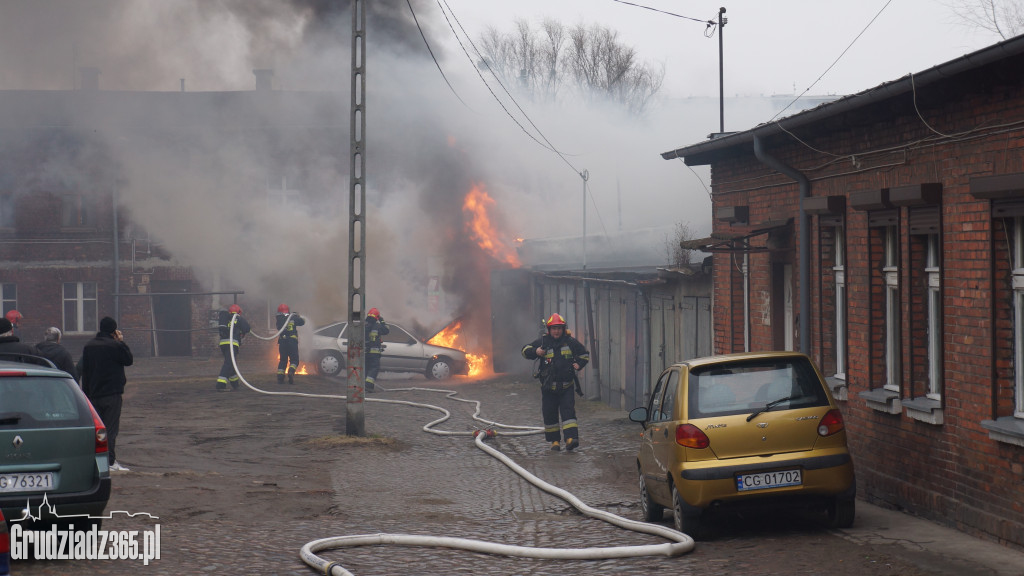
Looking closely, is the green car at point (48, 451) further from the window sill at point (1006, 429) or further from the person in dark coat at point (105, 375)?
the window sill at point (1006, 429)

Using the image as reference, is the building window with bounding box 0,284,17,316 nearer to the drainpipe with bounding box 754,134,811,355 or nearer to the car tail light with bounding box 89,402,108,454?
the drainpipe with bounding box 754,134,811,355

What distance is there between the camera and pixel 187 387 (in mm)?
23453

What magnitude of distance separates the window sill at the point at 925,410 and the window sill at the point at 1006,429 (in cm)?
79

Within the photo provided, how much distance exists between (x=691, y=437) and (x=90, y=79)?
124 ft

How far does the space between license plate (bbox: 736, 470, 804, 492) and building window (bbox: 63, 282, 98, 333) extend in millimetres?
30429

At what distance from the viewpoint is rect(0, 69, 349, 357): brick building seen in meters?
33.4

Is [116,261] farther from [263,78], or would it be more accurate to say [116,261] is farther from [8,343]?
[8,343]

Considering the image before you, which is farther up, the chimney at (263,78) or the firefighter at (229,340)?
the chimney at (263,78)

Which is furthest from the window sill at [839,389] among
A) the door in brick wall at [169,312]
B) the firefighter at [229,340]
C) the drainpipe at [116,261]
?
the drainpipe at [116,261]

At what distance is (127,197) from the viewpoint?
1328 inches

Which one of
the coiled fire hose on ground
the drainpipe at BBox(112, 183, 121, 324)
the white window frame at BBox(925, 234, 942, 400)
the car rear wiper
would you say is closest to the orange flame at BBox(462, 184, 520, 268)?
the drainpipe at BBox(112, 183, 121, 324)

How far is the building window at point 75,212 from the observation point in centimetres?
3425

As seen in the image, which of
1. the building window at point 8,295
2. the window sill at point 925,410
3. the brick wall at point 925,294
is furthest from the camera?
the building window at point 8,295

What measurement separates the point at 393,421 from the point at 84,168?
2101cm
